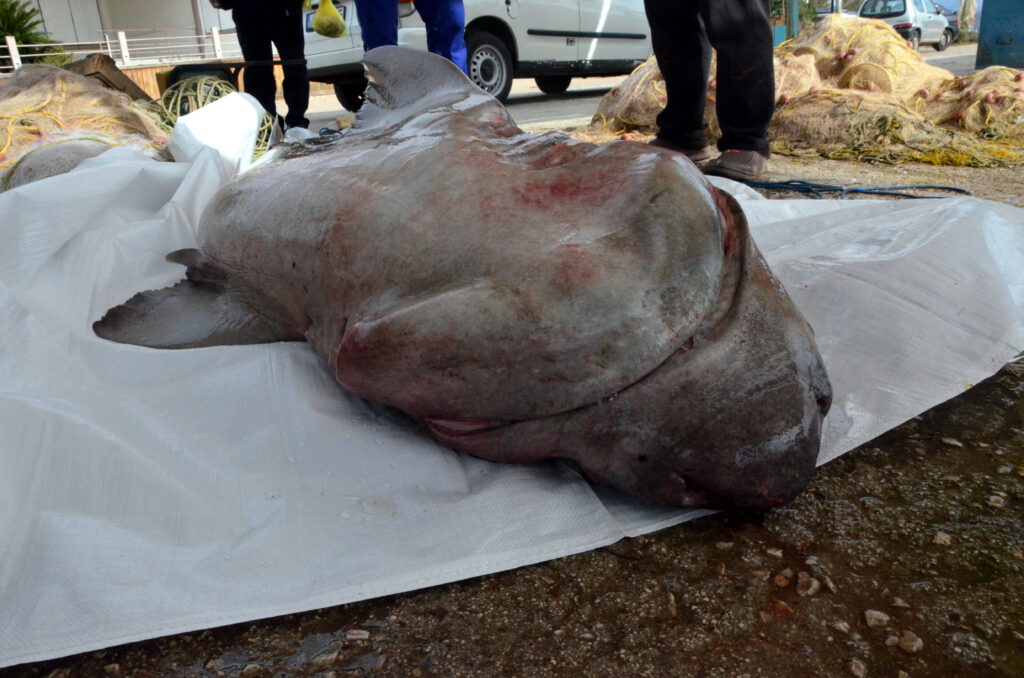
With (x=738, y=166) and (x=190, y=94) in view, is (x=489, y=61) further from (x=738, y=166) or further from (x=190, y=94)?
(x=738, y=166)

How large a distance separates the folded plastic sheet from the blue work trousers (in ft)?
8.58

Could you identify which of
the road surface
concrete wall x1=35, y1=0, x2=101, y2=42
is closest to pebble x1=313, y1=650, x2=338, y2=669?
the road surface

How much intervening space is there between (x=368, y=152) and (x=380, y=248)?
17.5 inches

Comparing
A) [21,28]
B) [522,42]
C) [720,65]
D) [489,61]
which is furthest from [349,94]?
[21,28]

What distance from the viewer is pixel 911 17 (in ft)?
65.4

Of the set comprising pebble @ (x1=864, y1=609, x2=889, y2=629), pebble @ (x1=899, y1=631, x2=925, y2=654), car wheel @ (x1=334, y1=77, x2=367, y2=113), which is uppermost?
car wheel @ (x1=334, y1=77, x2=367, y2=113)

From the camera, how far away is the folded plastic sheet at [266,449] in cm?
131

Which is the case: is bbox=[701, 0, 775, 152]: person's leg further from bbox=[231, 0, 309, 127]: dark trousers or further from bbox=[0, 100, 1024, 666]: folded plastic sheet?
bbox=[231, 0, 309, 127]: dark trousers

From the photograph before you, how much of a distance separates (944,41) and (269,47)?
78.1ft

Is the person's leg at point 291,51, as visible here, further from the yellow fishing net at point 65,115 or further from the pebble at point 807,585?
the pebble at point 807,585

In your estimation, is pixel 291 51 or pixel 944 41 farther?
pixel 944 41

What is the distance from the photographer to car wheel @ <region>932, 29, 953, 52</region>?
72.8 ft

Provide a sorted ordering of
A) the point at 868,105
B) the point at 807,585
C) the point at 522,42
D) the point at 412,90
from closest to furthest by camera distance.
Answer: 1. the point at 807,585
2. the point at 412,90
3. the point at 868,105
4. the point at 522,42

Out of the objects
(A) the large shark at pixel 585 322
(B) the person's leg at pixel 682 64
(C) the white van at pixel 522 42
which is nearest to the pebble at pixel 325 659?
(A) the large shark at pixel 585 322
